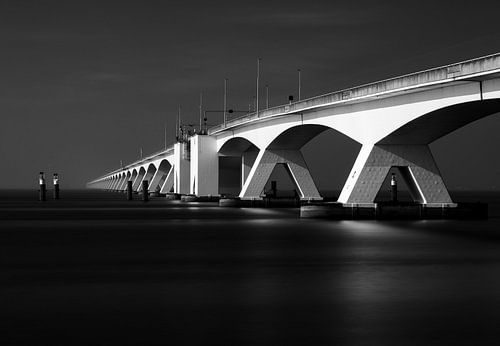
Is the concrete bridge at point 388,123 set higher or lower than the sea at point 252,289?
higher

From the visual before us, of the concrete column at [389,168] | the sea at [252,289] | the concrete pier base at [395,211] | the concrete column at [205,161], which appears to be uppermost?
the concrete column at [205,161]

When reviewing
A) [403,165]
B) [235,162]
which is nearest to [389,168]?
[403,165]

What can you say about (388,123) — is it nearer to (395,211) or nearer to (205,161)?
(395,211)

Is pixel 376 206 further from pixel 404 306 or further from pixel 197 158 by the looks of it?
pixel 197 158

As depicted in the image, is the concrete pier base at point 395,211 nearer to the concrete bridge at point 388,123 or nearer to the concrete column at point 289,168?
the concrete bridge at point 388,123

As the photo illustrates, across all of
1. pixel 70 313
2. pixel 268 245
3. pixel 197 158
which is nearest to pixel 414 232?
pixel 268 245

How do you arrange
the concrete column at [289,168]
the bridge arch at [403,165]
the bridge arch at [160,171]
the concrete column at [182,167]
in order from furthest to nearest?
1. the bridge arch at [160,171]
2. the concrete column at [182,167]
3. the concrete column at [289,168]
4. the bridge arch at [403,165]

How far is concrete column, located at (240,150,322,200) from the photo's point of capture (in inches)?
3172

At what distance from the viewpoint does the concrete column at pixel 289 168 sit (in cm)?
8056

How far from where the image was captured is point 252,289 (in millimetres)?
22891

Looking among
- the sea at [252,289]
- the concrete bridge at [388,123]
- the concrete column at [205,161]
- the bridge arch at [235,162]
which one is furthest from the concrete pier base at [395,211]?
the concrete column at [205,161]

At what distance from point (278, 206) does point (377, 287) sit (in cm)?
6378

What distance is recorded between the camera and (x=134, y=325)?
55.0ft

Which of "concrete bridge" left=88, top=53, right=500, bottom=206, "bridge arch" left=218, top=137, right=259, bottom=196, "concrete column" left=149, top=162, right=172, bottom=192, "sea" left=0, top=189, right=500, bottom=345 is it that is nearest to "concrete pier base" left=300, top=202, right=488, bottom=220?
"concrete bridge" left=88, top=53, right=500, bottom=206
